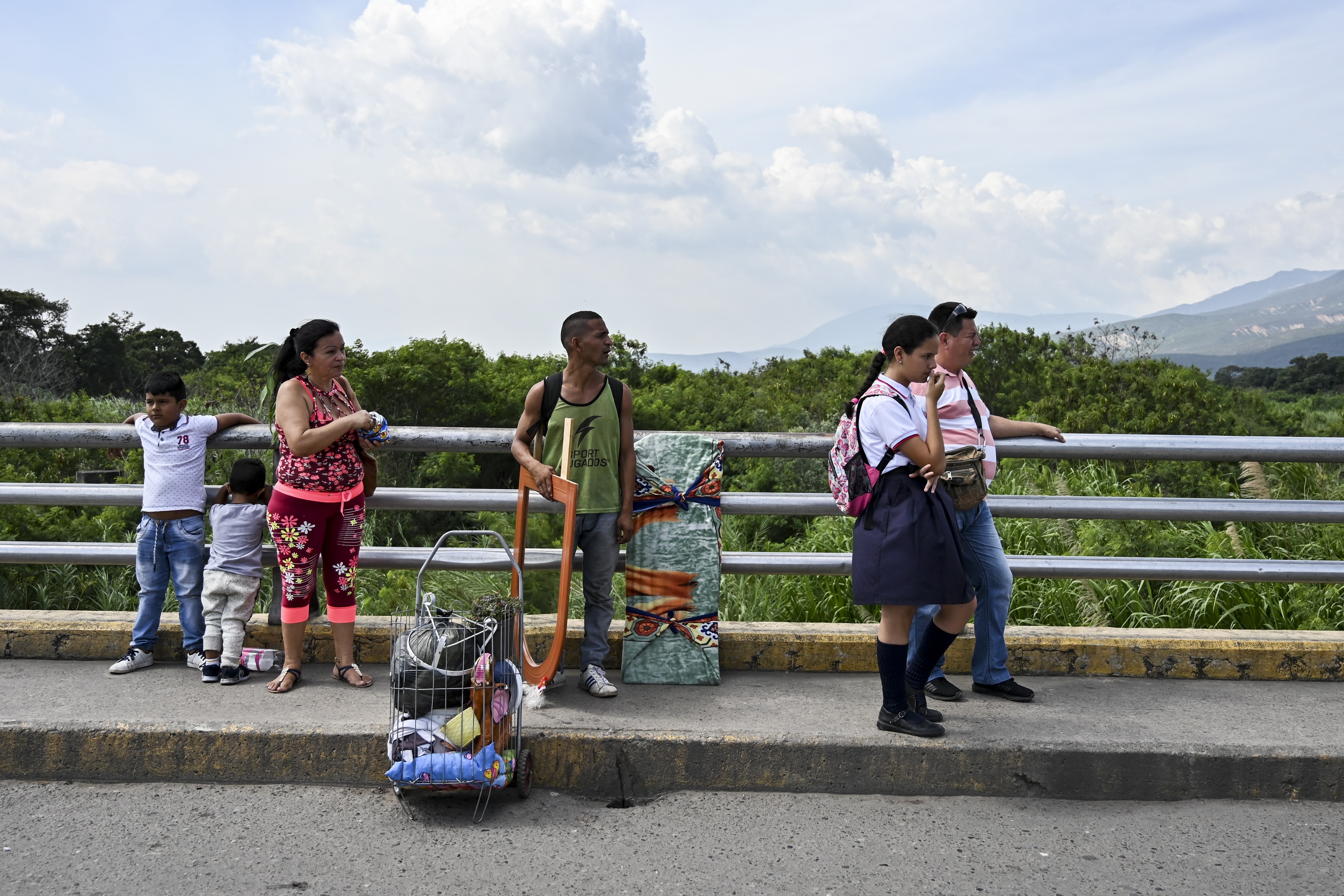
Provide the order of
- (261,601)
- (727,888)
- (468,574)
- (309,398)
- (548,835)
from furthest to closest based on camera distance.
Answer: (261,601) → (468,574) → (309,398) → (548,835) → (727,888)

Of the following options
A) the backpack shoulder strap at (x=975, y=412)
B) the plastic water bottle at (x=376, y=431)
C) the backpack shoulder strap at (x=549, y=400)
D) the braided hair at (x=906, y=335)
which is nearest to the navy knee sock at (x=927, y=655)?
the backpack shoulder strap at (x=975, y=412)

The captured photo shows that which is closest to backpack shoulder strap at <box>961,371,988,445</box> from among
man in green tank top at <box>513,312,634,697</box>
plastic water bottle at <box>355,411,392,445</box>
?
man in green tank top at <box>513,312,634,697</box>

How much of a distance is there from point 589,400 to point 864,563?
4.61 feet

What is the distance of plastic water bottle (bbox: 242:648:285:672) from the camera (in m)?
4.78

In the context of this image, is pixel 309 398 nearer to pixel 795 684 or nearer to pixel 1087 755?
pixel 795 684

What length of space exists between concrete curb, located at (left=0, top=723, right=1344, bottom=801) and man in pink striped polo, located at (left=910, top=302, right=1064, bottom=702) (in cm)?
59

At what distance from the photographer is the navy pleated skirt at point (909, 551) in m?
3.98

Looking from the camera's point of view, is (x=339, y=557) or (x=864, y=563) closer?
(x=864, y=563)

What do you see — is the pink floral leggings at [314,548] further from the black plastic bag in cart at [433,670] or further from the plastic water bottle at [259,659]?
the black plastic bag in cart at [433,670]

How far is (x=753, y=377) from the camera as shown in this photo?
21.5 m

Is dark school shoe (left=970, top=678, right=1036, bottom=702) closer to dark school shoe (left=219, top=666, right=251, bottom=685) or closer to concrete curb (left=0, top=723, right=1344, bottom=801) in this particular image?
concrete curb (left=0, top=723, right=1344, bottom=801)

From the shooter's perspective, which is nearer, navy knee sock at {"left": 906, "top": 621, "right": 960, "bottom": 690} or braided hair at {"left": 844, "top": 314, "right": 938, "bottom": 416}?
braided hair at {"left": 844, "top": 314, "right": 938, "bottom": 416}

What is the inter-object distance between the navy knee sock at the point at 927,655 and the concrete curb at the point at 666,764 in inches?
12.8

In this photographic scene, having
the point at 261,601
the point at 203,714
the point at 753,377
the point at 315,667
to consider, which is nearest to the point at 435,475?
the point at 261,601
